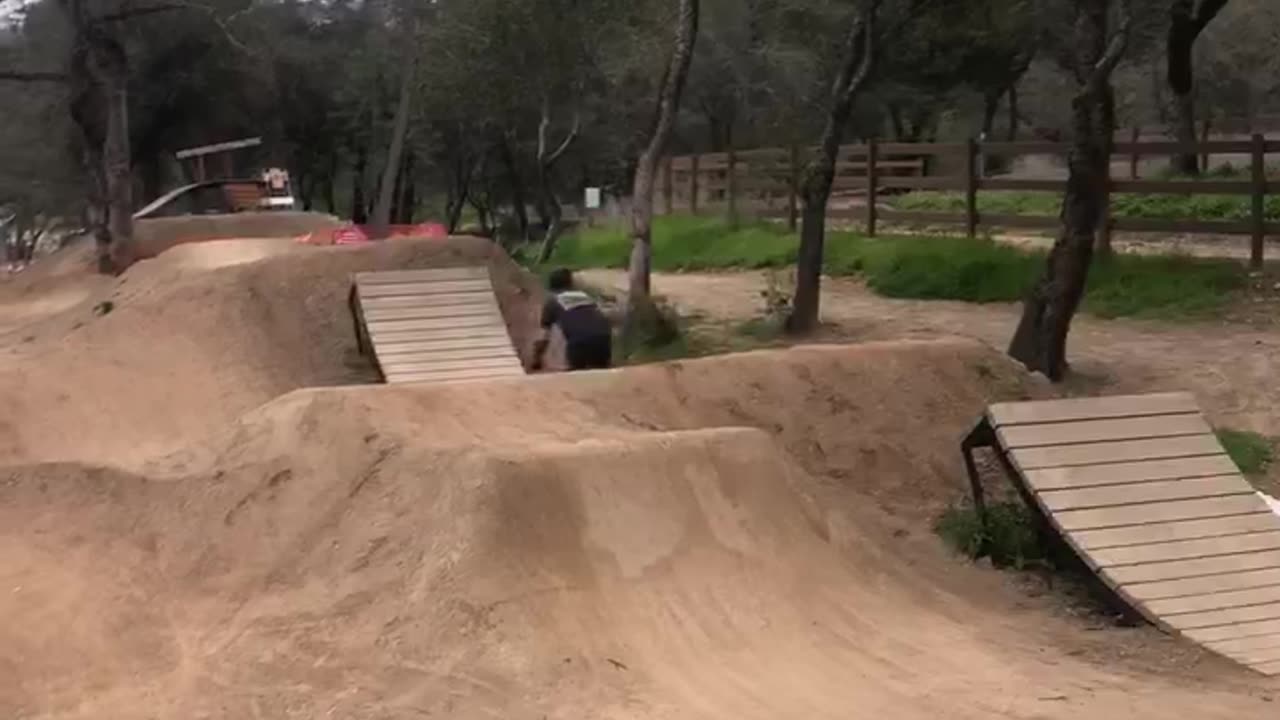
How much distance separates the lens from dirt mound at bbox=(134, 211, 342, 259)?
78.8 ft

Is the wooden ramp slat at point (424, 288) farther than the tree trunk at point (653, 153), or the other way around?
the tree trunk at point (653, 153)

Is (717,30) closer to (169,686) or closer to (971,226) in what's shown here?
(971,226)

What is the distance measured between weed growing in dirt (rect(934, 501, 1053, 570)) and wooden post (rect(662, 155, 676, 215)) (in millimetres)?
23307

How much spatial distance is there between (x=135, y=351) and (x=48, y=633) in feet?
21.3

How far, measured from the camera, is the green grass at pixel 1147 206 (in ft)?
61.9

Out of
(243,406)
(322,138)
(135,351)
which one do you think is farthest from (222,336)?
(322,138)

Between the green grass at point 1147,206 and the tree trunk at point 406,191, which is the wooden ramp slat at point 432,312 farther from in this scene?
the tree trunk at point 406,191

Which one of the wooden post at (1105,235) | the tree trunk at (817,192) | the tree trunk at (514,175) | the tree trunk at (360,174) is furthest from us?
the tree trunk at (360,174)

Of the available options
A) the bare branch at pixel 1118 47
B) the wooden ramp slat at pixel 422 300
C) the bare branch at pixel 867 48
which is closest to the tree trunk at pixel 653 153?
the bare branch at pixel 867 48

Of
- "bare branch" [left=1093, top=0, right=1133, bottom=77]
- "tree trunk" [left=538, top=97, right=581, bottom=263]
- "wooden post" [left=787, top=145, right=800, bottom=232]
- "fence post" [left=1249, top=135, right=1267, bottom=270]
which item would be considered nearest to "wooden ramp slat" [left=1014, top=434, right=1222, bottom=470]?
"bare branch" [left=1093, top=0, right=1133, bottom=77]

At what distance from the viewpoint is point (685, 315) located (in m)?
17.8

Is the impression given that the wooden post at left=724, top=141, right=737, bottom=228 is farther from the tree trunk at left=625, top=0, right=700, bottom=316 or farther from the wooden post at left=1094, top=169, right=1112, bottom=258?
the tree trunk at left=625, top=0, right=700, bottom=316

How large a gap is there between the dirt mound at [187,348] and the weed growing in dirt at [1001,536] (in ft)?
17.5

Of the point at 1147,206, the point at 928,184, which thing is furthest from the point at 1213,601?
the point at 928,184
